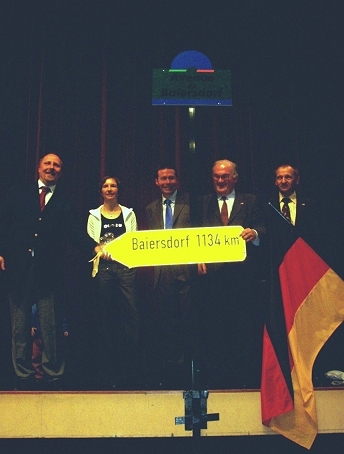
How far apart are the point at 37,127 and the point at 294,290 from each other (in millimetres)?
2981

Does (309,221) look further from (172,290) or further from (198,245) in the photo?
(198,245)

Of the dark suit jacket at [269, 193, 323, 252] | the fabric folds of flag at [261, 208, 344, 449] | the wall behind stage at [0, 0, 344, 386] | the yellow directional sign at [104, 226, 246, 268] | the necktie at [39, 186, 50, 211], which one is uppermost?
the wall behind stage at [0, 0, 344, 386]

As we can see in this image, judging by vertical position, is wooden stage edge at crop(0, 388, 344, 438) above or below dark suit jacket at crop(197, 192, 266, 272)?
below

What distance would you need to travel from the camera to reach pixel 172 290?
380 centimetres

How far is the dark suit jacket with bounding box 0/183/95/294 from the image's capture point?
11.3 feet

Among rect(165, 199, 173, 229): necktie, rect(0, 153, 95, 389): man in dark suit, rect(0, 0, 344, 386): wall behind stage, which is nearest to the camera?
rect(0, 153, 95, 389): man in dark suit

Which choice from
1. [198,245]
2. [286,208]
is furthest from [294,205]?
[198,245]

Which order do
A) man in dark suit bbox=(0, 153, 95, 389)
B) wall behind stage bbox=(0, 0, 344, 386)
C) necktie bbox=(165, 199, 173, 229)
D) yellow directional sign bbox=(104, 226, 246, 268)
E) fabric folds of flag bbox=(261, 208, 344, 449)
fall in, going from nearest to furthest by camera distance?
yellow directional sign bbox=(104, 226, 246, 268) → fabric folds of flag bbox=(261, 208, 344, 449) → man in dark suit bbox=(0, 153, 95, 389) → necktie bbox=(165, 199, 173, 229) → wall behind stage bbox=(0, 0, 344, 386)

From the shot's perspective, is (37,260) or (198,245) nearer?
(198,245)

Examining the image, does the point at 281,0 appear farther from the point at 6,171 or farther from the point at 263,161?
the point at 6,171

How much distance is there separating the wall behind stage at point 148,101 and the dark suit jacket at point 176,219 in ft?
3.37

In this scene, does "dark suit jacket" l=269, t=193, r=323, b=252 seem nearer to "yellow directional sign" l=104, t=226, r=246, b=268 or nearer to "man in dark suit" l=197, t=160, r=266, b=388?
"man in dark suit" l=197, t=160, r=266, b=388

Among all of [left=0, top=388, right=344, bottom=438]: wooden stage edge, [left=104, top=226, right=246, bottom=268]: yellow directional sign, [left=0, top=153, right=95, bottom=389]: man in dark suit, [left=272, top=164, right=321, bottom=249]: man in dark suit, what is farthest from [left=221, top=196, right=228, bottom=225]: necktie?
[left=104, top=226, right=246, bottom=268]: yellow directional sign

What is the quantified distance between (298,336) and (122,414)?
A: 3.61ft
